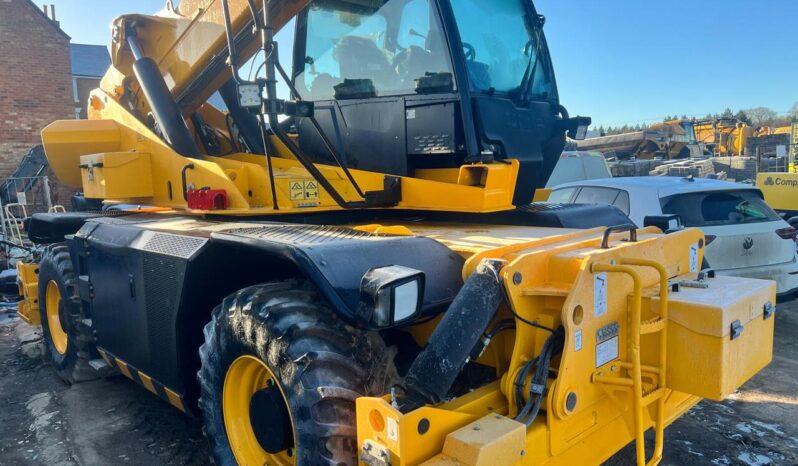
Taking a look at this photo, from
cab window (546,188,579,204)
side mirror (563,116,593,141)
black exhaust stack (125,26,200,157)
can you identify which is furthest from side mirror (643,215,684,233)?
cab window (546,188,579,204)

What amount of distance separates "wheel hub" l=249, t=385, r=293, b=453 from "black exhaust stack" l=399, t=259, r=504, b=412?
0.69 metres

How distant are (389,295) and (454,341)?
30 cm

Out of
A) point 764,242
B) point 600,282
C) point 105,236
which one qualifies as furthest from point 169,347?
point 764,242

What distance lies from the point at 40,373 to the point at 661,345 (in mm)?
5356

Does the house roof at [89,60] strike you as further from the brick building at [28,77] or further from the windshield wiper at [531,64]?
the windshield wiper at [531,64]

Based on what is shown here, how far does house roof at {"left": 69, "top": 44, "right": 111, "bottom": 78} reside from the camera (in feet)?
84.9

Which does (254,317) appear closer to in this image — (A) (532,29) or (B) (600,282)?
(B) (600,282)

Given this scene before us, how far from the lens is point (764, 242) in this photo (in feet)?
20.7

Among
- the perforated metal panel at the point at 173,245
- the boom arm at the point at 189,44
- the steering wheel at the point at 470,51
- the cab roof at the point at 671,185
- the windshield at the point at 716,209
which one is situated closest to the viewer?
the perforated metal panel at the point at 173,245

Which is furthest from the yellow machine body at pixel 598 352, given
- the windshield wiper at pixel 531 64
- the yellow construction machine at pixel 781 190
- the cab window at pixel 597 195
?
the yellow construction machine at pixel 781 190

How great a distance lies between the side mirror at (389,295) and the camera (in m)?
2.24

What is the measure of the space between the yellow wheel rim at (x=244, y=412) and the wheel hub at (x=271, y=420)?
224 millimetres

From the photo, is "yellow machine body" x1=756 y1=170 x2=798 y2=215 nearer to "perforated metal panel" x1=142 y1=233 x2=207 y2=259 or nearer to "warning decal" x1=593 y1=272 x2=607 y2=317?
"warning decal" x1=593 y1=272 x2=607 y2=317

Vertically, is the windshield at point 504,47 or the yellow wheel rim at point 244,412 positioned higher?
the windshield at point 504,47
